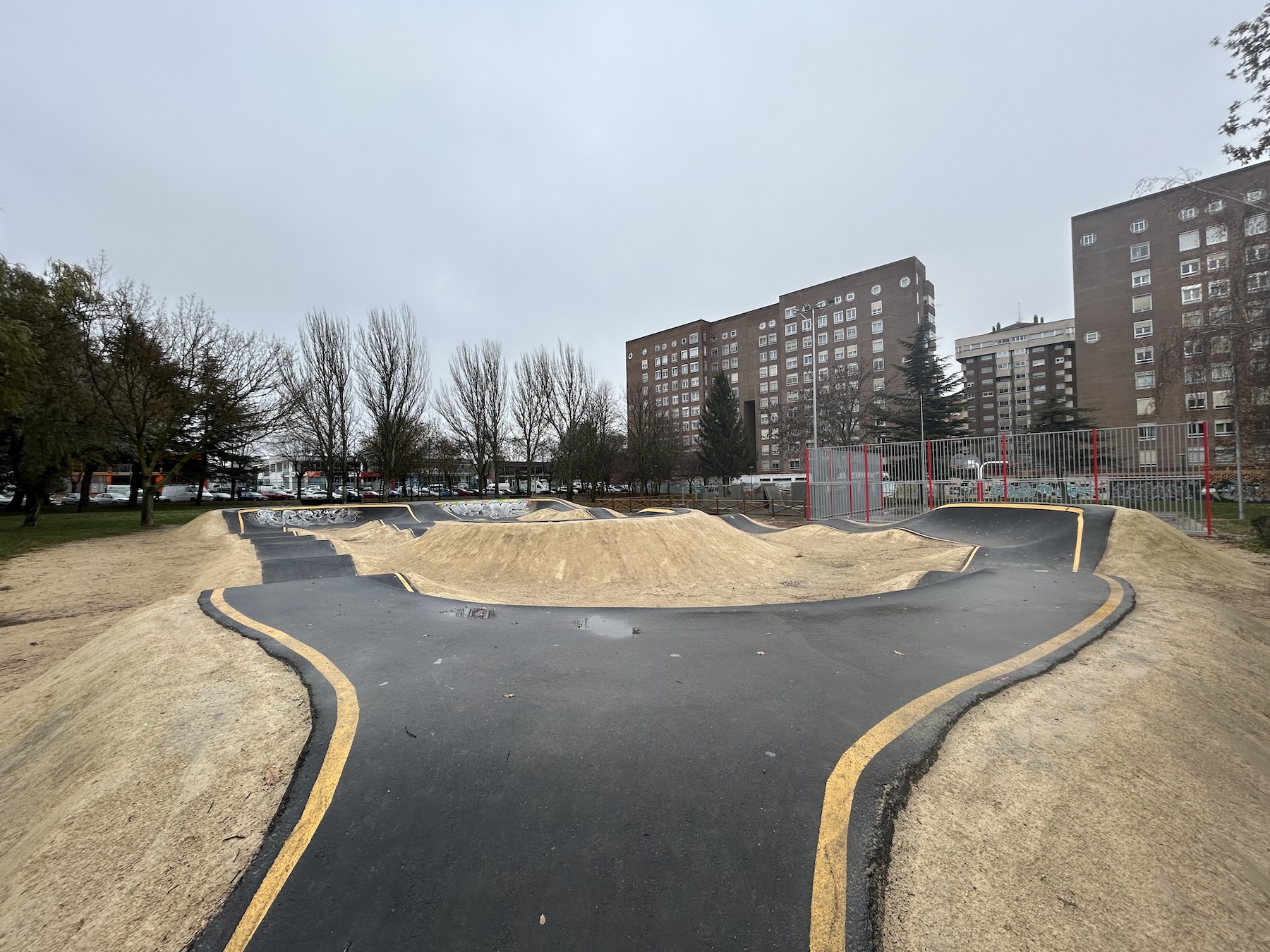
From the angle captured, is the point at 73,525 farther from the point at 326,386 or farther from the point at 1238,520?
the point at 1238,520

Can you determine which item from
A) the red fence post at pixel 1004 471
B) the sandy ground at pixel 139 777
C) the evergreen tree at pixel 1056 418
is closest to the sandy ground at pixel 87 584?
the sandy ground at pixel 139 777

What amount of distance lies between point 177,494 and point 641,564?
196 feet

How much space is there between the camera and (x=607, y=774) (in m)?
2.85

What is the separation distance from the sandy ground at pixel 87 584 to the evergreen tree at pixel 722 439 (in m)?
40.9

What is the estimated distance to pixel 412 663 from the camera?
4664 millimetres

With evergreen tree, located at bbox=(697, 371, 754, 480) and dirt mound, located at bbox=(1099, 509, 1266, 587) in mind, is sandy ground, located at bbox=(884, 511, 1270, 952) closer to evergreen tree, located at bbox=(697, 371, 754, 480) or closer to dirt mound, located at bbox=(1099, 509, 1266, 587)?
dirt mound, located at bbox=(1099, 509, 1266, 587)

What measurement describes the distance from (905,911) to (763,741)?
3.96ft

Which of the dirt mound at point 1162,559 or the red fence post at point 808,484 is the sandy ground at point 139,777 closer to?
the dirt mound at point 1162,559

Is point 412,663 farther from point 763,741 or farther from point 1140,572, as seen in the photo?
point 1140,572

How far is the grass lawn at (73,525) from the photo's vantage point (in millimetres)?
18531

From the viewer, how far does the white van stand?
4753 centimetres

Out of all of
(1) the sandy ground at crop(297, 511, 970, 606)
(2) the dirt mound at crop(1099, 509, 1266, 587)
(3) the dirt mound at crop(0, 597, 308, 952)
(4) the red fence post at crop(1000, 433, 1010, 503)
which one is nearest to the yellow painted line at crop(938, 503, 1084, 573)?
(2) the dirt mound at crop(1099, 509, 1266, 587)

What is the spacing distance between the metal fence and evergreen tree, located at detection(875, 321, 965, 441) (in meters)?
12.9

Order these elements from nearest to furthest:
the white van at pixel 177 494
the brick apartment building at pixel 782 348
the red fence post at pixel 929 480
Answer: the red fence post at pixel 929 480 → the white van at pixel 177 494 → the brick apartment building at pixel 782 348
